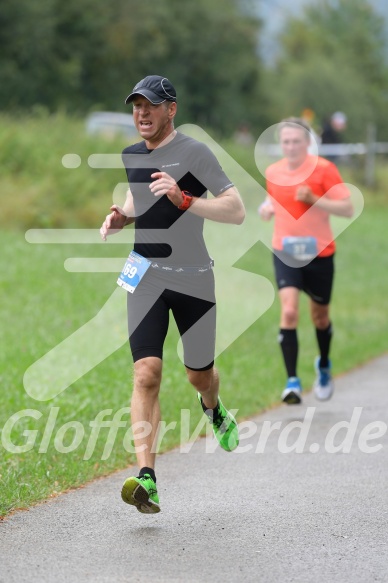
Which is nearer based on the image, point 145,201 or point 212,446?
point 145,201

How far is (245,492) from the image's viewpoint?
23.5 feet

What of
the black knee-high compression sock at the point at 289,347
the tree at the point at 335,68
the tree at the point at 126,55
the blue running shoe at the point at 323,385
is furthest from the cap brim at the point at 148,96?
the tree at the point at 335,68

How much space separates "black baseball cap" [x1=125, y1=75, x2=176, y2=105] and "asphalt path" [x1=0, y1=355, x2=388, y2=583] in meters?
2.15

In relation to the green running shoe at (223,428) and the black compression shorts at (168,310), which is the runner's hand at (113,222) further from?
the green running shoe at (223,428)

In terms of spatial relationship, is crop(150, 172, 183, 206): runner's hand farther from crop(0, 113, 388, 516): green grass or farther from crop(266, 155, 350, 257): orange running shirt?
crop(266, 155, 350, 257): orange running shirt

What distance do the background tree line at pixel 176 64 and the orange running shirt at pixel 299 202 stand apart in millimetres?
19944

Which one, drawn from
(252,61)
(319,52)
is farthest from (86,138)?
(319,52)

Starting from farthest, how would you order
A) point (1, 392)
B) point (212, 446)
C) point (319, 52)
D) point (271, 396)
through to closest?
point (319, 52) < point (271, 396) < point (1, 392) < point (212, 446)

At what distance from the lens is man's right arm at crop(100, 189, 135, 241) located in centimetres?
677

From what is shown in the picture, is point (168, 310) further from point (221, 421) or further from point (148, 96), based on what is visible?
point (148, 96)

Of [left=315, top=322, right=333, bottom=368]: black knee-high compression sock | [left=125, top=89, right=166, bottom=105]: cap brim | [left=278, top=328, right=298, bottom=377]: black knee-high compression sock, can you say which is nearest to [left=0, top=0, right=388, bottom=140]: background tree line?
[left=315, top=322, right=333, bottom=368]: black knee-high compression sock

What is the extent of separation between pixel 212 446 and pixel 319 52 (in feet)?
274

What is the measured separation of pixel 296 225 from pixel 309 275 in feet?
1.46

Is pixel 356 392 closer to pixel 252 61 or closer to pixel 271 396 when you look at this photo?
pixel 271 396
